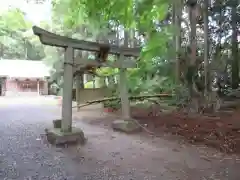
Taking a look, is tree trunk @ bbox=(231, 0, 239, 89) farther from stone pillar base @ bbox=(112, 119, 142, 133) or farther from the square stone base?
the square stone base

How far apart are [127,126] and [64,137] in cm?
234

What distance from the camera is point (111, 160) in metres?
5.34

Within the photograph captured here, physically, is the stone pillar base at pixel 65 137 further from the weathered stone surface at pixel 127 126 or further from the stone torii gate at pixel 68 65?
the weathered stone surface at pixel 127 126

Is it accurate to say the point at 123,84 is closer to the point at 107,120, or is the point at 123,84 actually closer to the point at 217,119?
the point at 107,120

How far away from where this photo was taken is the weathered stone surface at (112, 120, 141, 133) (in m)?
8.11

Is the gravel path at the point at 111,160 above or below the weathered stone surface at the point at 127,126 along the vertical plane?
below

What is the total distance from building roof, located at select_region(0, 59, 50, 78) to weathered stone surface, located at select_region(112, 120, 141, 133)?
20.0 meters

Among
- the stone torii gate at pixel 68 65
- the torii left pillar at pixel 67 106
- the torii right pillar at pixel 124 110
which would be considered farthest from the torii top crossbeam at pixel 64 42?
the torii right pillar at pixel 124 110

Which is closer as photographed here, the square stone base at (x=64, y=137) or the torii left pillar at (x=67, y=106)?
the square stone base at (x=64, y=137)

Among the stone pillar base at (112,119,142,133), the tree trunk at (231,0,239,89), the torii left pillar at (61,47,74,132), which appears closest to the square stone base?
the torii left pillar at (61,47,74,132)

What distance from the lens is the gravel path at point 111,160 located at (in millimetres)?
4496

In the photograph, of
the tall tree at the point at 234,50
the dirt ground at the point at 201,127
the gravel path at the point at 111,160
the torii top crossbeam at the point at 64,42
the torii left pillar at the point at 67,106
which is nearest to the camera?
the gravel path at the point at 111,160

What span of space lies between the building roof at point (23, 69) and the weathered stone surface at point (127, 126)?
19967mm

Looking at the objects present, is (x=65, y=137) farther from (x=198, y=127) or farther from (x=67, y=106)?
(x=198, y=127)
